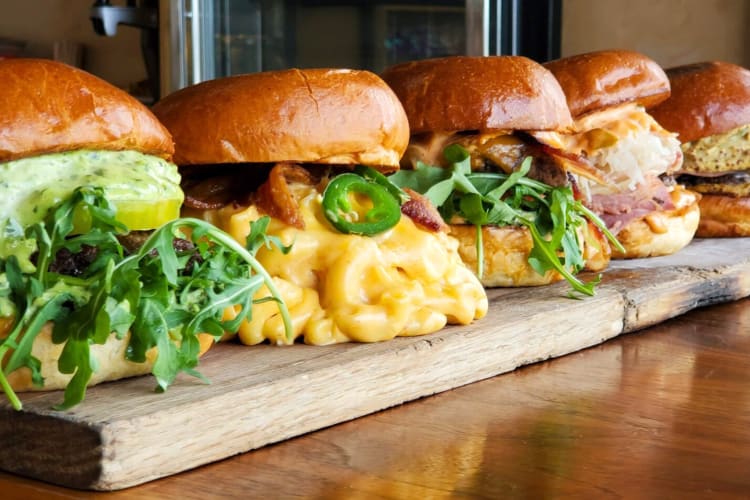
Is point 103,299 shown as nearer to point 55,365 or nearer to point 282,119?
point 55,365

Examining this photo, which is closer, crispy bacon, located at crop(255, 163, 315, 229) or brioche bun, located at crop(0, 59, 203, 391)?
brioche bun, located at crop(0, 59, 203, 391)

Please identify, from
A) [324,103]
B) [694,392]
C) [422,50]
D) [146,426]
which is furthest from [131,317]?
[422,50]

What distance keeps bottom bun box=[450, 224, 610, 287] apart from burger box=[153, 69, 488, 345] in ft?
1.52

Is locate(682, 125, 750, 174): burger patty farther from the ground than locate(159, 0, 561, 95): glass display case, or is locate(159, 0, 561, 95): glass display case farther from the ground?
locate(159, 0, 561, 95): glass display case

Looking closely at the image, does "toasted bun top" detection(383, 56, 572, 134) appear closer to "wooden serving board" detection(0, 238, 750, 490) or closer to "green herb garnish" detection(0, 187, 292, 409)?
"wooden serving board" detection(0, 238, 750, 490)

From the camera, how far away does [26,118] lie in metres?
1.73

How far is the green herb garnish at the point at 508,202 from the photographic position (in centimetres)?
274

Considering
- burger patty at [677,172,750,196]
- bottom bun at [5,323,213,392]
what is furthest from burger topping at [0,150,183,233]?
burger patty at [677,172,750,196]

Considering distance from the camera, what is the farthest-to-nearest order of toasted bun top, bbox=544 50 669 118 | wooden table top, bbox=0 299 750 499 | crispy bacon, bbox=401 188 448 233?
toasted bun top, bbox=544 50 669 118
crispy bacon, bbox=401 188 448 233
wooden table top, bbox=0 299 750 499

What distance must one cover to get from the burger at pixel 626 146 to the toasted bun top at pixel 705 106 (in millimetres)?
237

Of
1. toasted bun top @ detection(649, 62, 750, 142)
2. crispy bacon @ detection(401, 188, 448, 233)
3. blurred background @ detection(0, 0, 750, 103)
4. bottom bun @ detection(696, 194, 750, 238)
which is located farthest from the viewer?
blurred background @ detection(0, 0, 750, 103)

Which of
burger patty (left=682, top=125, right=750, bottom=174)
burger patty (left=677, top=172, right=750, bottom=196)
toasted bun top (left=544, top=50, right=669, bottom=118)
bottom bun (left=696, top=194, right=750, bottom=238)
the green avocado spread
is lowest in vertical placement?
bottom bun (left=696, top=194, right=750, bottom=238)

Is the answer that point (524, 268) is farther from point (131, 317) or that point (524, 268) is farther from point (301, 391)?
point (131, 317)

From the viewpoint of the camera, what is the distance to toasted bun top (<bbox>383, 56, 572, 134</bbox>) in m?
2.74
